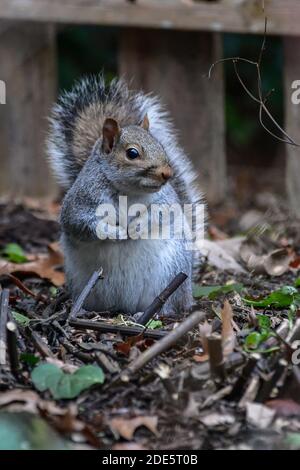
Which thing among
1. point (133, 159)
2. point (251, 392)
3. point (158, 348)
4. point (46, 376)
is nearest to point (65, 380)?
point (46, 376)

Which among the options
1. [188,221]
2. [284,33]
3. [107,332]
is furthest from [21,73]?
[107,332]

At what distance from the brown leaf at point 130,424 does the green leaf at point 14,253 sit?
219 cm

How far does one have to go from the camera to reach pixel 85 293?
3389 millimetres

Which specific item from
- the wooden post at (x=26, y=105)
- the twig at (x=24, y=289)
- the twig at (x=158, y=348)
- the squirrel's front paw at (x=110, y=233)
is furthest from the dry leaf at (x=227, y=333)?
the wooden post at (x=26, y=105)

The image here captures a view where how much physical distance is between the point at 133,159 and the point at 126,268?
44 centimetres

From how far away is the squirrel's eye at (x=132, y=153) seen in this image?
360 centimetres

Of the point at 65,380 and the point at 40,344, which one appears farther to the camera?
the point at 40,344

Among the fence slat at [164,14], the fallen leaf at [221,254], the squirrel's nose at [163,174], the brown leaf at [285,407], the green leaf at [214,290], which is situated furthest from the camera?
the fence slat at [164,14]

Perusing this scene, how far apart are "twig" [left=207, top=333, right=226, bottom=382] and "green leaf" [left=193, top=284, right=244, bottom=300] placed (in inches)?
44.5

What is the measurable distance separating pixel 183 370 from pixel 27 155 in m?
3.65

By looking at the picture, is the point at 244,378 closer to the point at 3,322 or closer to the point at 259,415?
the point at 259,415

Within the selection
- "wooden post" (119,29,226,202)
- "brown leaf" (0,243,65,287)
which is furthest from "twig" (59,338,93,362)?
"wooden post" (119,29,226,202)

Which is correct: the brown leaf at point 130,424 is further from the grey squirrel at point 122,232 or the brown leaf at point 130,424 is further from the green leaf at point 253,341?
the grey squirrel at point 122,232

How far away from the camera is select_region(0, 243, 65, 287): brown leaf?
447cm
